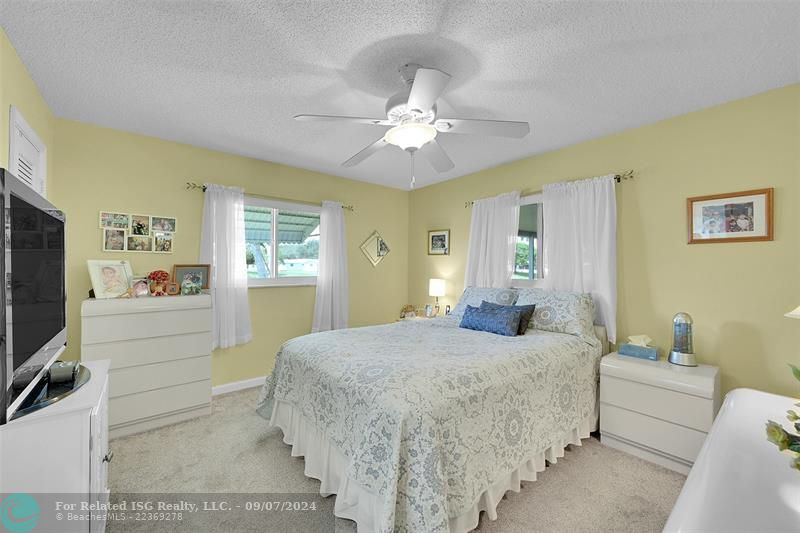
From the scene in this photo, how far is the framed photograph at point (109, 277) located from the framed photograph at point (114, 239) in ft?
0.52

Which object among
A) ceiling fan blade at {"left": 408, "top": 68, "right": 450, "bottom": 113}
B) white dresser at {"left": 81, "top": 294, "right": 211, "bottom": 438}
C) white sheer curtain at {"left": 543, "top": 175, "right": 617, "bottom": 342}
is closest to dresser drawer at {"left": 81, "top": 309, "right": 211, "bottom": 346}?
white dresser at {"left": 81, "top": 294, "right": 211, "bottom": 438}

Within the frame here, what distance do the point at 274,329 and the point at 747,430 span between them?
3761mm

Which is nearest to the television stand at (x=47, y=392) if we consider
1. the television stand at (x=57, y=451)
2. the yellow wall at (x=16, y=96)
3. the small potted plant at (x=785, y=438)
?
the television stand at (x=57, y=451)

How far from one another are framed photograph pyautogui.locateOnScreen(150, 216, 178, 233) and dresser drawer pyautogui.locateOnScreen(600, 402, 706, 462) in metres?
3.99

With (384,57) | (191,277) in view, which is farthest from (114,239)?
(384,57)

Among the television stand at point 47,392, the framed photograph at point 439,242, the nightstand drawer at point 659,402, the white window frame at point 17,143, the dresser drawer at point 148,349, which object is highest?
the white window frame at point 17,143

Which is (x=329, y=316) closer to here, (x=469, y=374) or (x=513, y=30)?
(x=469, y=374)

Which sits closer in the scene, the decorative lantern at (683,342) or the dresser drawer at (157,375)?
the decorative lantern at (683,342)

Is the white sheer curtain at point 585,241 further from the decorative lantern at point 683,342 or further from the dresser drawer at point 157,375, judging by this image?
the dresser drawer at point 157,375

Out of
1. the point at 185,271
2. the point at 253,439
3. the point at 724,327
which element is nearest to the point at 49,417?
the point at 253,439

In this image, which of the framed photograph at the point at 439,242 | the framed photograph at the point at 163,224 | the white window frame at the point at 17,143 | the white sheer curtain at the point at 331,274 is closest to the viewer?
the white window frame at the point at 17,143

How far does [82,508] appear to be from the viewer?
1.23 metres

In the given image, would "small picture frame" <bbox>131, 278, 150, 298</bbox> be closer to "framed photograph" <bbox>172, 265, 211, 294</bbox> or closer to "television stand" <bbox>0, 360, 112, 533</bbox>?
"framed photograph" <bbox>172, 265, 211, 294</bbox>

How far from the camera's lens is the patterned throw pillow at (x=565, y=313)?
108 inches
